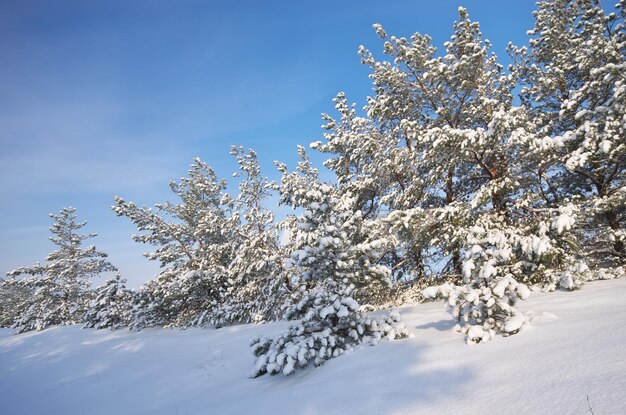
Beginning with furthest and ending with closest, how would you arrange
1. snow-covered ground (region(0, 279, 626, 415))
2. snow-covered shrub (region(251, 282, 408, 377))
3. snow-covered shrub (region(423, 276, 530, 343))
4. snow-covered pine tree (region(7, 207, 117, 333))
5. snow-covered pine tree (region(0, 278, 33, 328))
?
snow-covered pine tree (region(0, 278, 33, 328))
snow-covered pine tree (region(7, 207, 117, 333))
snow-covered shrub (region(251, 282, 408, 377))
snow-covered shrub (region(423, 276, 530, 343))
snow-covered ground (region(0, 279, 626, 415))

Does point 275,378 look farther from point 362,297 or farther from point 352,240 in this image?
point 362,297

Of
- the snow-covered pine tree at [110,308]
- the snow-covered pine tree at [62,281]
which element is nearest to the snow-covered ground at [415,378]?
the snow-covered pine tree at [110,308]

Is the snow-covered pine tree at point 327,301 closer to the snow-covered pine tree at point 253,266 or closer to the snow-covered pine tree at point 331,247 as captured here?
the snow-covered pine tree at point 331,247

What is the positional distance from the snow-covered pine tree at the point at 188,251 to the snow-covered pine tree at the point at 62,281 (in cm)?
1196

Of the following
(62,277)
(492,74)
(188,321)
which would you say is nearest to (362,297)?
(492,74)

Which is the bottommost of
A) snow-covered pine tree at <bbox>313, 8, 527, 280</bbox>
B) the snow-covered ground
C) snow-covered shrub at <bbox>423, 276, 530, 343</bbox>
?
the snow-covered ground

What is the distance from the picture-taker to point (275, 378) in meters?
5.19

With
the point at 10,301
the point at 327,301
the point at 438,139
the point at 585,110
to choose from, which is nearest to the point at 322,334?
the point at 327,301

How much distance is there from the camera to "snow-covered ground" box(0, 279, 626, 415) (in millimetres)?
2424

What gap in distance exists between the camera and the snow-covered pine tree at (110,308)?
17.5m

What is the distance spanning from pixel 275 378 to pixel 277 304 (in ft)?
25.0

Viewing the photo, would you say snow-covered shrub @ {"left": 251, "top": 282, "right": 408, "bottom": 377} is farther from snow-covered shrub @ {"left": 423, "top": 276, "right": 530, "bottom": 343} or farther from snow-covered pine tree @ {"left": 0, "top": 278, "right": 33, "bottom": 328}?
snow-covered pine tree @ {"left": 0, "top": 278, "right": 33, "bottom": 328}

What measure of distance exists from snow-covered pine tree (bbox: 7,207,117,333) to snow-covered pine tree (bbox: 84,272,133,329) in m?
8.19

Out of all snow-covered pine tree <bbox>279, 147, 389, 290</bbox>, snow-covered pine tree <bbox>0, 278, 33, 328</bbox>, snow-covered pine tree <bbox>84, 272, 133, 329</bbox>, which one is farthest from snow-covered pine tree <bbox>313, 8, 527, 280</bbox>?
snow-covered pine tree <bbox>0, 278, 33, 328</bbox>
